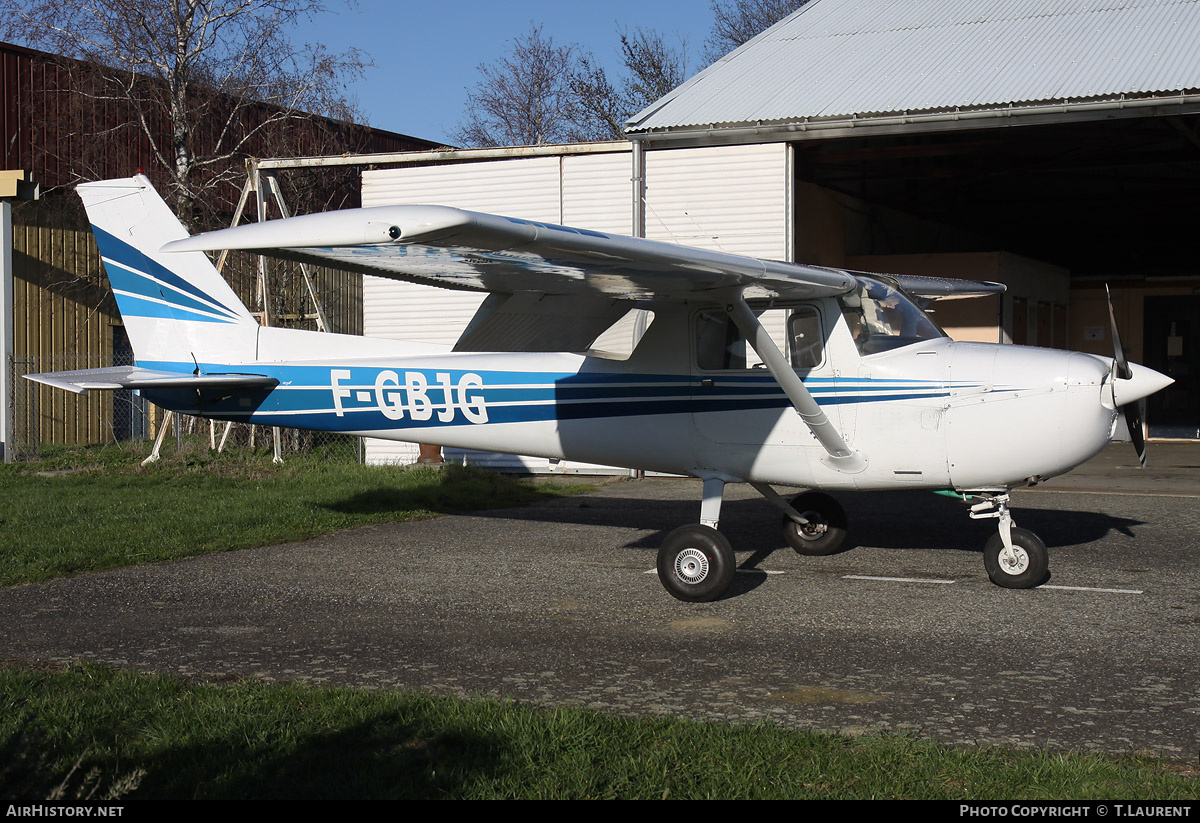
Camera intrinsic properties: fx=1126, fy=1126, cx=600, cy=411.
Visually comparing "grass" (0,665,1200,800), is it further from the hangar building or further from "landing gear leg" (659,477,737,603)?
the hangar building

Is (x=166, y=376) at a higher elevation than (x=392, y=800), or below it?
higher

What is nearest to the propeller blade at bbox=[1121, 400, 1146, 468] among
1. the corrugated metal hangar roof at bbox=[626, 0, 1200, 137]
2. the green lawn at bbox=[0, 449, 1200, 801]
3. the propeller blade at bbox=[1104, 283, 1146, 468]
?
the propeller blade at bbox=[1104, 283, 1146, 468]

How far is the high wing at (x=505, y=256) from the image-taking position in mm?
4836

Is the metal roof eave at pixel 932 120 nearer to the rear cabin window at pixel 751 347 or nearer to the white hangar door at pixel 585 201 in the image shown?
the white hangar door at pixel 585 201

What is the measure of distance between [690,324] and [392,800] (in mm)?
4830

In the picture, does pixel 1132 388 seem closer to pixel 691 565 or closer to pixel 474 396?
pixel 691 565

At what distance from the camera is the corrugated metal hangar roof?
12.5 metres

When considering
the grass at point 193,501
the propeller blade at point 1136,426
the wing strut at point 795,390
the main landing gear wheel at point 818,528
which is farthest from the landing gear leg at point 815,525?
the grass at point 193,501

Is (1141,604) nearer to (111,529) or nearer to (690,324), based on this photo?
(690,324)

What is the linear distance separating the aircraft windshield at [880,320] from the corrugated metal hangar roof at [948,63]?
5.53 m

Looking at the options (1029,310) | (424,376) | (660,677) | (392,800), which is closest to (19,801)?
(392,800)

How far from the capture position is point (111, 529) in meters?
9.81

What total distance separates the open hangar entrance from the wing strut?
21.2 ft

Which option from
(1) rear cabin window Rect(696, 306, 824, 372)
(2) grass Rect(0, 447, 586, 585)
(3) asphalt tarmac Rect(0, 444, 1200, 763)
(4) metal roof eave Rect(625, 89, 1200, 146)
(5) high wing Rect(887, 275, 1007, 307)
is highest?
(4) metal roof eave Rect(625, 89, 1200, 146)
